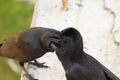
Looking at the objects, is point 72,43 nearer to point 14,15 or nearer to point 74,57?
point 74,57

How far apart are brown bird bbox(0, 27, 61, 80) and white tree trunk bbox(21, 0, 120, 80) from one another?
9 cm

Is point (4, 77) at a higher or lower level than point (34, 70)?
lower

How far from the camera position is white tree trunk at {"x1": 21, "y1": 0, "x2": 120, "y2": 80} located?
→ 3812 mm

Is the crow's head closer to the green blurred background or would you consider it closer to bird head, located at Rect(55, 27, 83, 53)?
bird head, located at Rect(55, 27, 83, 53)

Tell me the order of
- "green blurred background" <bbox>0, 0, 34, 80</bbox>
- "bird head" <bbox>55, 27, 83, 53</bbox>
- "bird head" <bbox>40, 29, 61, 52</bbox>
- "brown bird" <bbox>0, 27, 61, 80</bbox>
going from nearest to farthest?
1. "bird head" <bbox>55, 27, 83, 53</bbox>
2. "bird head" <bbox>40, 29, 61, 52</bbox>
3. "brown bird" <bbox>0, 27, 61, 80</bbox>
4. "green blurred background" <bbox>0, 0, 34, 80</bbox>

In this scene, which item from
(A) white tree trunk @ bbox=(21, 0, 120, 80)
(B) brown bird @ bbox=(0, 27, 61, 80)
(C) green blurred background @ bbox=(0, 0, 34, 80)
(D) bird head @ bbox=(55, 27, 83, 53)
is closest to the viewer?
(D) bird head @ bbox=(55, 27, 83, 53)

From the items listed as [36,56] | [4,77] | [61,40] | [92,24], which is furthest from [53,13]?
[4,77]

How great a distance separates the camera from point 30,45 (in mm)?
3629

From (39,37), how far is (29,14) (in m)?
2.72

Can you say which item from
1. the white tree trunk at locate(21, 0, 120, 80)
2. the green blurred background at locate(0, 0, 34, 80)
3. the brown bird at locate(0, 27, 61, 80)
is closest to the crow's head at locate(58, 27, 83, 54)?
the brown bird at locate(0, 27, 61, 80)

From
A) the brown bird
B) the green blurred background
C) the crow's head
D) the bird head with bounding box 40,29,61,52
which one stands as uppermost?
the crow's head

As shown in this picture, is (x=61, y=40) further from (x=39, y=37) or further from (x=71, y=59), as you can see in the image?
(x=39, y=37)

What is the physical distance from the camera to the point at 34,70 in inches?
150

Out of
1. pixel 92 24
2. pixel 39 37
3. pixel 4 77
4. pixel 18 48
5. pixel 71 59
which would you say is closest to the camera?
pixel 71 59
